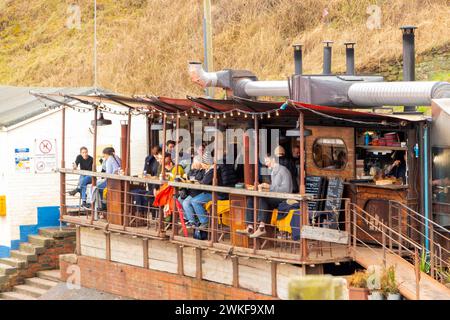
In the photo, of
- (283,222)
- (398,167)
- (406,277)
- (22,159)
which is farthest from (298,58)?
(406,277)

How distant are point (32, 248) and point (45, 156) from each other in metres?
2.09

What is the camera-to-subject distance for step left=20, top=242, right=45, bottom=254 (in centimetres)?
2494

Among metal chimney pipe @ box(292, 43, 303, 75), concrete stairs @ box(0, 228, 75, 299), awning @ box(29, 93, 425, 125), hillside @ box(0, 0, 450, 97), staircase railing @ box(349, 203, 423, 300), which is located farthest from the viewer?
hillside @ box(0, 0, 450, 97)

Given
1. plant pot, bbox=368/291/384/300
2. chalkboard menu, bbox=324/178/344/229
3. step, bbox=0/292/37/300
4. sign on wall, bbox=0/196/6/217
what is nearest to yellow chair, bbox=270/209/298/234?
chalkboard menu, bbox=324/178/344/229

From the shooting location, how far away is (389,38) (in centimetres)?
3092

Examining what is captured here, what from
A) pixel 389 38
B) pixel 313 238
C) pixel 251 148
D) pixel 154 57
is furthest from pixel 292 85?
pixel 154 57

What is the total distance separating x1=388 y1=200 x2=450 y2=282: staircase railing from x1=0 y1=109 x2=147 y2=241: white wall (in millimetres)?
9117

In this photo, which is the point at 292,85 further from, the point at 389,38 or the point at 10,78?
the point at 10,78

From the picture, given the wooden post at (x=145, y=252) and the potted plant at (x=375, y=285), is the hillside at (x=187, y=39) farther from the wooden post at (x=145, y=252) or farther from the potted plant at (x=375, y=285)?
the potted plant at (x=375, y=285)

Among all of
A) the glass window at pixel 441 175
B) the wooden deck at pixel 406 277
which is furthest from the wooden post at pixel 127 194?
the glass window at pixel 441 175

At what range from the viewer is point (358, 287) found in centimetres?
1600

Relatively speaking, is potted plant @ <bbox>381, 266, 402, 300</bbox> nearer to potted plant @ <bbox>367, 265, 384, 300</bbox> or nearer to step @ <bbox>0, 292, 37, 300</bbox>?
potted plant @ <bbox>367, 265, 384, 300</bbox>

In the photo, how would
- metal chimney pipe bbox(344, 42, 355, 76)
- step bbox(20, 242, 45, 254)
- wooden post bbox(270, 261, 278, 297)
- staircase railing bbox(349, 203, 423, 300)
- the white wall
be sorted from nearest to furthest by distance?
1. staircase railing bbox(349, 203, 423, 300)
2. wooden post bbox(270, 261, 278, 297)
3. metal chimney pipe bbox(344, 42, 355, 76)
4. step bbox(20, 242, 45, 254)
5. the white wall

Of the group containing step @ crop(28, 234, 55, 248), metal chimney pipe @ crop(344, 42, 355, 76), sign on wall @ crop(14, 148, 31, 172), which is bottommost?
step @ crop(28, 234, 55, 248)
